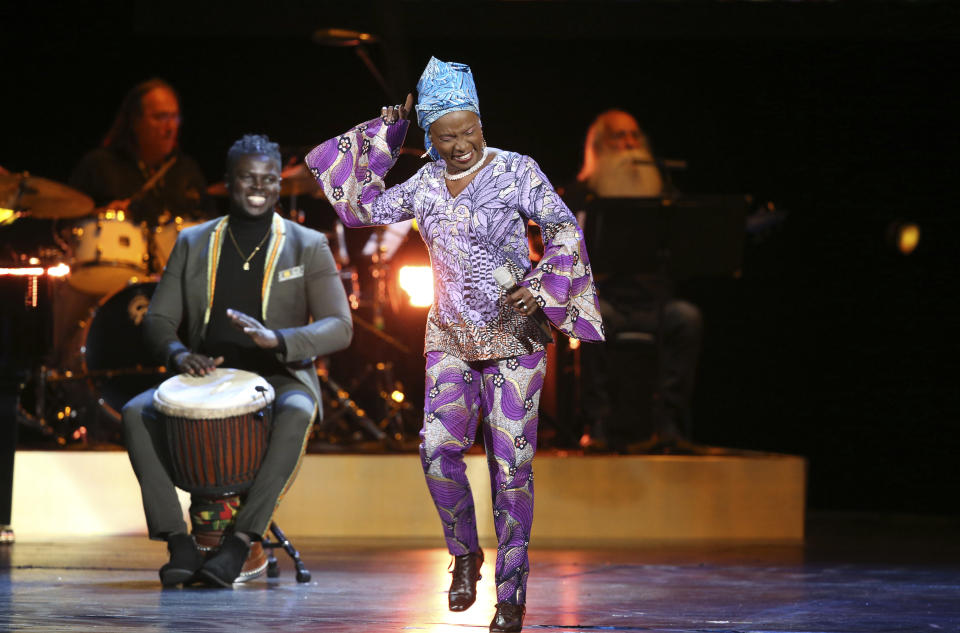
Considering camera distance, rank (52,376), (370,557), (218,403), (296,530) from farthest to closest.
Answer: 1. (52,376)
2. (296,530)
3. (370,557)
4. (218,403)

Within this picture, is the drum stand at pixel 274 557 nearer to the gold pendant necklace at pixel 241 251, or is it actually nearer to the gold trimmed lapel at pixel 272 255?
the gold trimmed lapel at pixel 272 255

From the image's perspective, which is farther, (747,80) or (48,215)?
(747,80)

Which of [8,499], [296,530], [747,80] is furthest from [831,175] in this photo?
[8,499]

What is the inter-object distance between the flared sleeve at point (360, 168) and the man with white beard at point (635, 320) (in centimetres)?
274

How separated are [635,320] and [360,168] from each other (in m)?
2.94

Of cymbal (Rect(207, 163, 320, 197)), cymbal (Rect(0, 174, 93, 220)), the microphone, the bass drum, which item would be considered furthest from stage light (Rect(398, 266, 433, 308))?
the microphone

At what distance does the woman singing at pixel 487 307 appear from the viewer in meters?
3.38

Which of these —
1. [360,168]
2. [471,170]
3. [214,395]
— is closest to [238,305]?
[214,395]

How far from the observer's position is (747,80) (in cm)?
800

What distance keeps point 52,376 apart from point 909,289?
4.92 metres

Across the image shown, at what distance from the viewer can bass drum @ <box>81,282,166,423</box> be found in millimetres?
5906

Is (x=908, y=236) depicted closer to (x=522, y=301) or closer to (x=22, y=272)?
(x=522, y=301)

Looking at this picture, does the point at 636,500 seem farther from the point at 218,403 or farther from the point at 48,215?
the point at 48,215

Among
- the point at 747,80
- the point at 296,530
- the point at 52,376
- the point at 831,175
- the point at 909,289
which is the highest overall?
the point at 747,80
